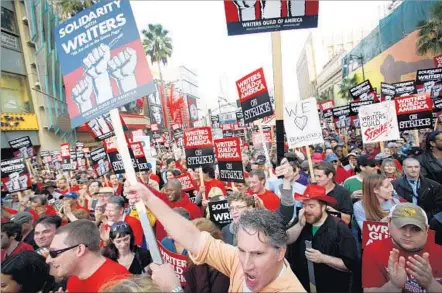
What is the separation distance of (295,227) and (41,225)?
123 inches

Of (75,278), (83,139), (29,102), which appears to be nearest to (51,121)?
(29,102)

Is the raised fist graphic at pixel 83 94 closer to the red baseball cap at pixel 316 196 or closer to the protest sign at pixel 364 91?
the red baseball cap at pixel 316 196

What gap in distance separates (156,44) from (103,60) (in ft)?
162

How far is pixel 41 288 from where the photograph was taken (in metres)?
3.13

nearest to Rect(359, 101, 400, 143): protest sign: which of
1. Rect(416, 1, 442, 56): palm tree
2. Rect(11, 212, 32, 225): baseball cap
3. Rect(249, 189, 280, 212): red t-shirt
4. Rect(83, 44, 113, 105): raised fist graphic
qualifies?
Rect(249, 189, 280, 212): red t-shirt

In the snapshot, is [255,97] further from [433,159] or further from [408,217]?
[408,217]

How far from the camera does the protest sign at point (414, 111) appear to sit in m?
8.15

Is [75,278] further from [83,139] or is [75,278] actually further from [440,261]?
[83,139]

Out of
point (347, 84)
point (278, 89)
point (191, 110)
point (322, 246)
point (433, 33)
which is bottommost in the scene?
point (322, 246)

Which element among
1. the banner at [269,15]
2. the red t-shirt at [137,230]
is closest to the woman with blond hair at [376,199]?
the banner at [269,15]

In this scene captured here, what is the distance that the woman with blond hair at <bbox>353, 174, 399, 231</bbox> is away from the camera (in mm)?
4156

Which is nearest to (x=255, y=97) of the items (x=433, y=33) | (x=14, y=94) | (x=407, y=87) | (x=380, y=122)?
(x=380, y=122)

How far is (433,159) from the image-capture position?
6023 mm

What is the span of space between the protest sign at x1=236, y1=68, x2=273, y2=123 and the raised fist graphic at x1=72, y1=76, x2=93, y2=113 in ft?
12.2
